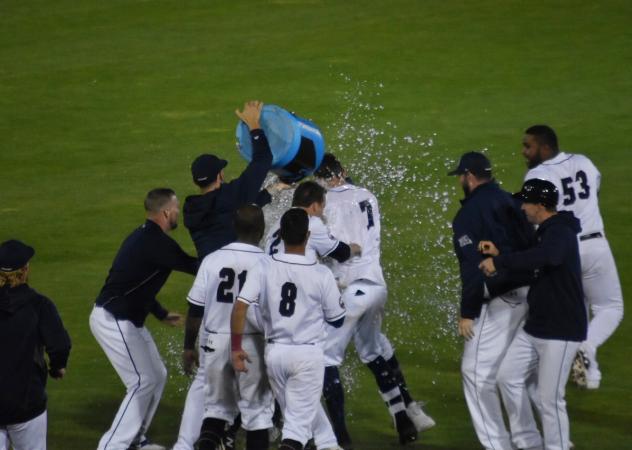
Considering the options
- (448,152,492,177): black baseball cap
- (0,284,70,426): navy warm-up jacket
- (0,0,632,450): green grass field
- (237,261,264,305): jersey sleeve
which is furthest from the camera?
(0,0,632,450): green grass field

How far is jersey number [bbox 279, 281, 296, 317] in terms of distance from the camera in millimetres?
6691

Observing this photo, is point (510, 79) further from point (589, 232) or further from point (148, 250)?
point (148, 250)

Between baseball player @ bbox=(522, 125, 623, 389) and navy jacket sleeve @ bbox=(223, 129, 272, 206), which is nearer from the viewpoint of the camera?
navy jacket sleeve @ bbox=(223, 129, 272, 206)

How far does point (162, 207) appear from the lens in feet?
24.3

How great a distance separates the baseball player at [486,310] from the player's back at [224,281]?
48.3 inches

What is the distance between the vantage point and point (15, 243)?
6441mm

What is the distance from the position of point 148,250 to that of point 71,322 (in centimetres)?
376

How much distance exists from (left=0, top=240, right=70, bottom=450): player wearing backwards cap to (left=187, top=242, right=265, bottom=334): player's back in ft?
2.95

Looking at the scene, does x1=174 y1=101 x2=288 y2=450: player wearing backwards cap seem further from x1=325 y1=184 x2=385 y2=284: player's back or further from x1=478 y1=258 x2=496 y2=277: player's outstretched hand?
x1=478 y1=258 x2=496 y2=277: player's outstretched hand

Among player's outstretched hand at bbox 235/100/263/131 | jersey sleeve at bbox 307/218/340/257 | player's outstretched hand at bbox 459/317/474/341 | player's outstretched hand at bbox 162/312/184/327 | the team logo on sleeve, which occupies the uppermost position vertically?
player's outstretched hand at bbox 235/100/263/131

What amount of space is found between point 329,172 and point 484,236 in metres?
1.43

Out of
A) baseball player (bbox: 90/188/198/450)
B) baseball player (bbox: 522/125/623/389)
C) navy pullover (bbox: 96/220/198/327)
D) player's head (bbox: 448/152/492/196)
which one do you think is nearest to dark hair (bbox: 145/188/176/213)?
baseball player (bbox: 90/188/198/450)

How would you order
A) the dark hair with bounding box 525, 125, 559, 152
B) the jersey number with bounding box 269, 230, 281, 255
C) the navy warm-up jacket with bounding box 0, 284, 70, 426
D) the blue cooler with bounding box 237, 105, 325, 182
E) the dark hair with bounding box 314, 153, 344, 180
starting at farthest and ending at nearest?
the dark hair with bounding box 525, 125, 559, 152
the dark hair with bounding box 314, 153, 344, 180
the blue cooler with bounding box 237, 105, 325, 182
the jersey number with bounding box 269, 230, 281, 255
the navy warm-up jacket with bounding box 0, 284, 70, 426

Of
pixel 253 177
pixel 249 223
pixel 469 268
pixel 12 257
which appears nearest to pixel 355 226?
pixel 253 177
